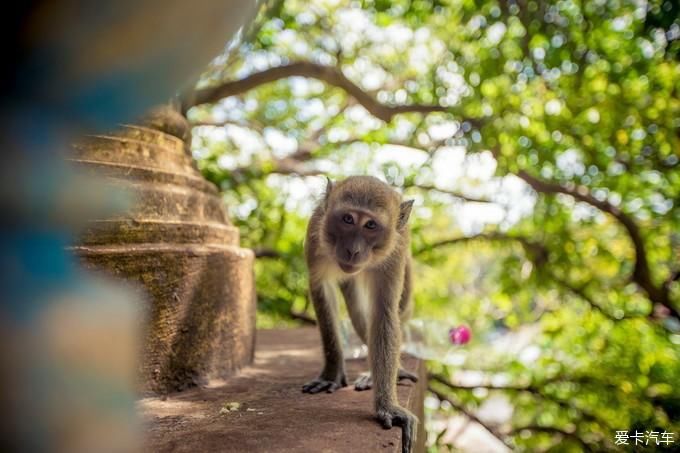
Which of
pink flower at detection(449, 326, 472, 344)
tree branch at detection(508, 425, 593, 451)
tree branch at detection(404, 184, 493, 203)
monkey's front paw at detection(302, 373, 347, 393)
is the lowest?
tree branch at detection(508, 425, 593, 451)

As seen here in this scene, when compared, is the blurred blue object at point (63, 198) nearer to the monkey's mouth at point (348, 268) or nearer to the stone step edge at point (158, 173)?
the stone step edge at point (158, 173)

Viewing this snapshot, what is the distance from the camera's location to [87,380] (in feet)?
2.05

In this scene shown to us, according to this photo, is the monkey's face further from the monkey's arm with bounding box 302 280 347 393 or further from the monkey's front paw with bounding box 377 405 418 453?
the monkey's front paw with bounding box 377 405 418 453

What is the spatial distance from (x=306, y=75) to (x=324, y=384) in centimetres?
371

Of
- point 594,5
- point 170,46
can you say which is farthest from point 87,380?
point 594,5

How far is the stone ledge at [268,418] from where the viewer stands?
2.21 metres

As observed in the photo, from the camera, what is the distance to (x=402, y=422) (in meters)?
2.59

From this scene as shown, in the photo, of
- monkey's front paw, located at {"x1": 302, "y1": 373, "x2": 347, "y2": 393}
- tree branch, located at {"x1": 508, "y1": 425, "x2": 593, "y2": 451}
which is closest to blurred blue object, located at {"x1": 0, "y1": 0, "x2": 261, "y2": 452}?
monkey's front paw, located at {"x1": 302, "y1": 373, "x2": 347, "y2": 393}

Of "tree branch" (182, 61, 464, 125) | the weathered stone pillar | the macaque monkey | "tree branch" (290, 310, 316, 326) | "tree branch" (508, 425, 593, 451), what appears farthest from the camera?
"tree branch" (290, 310, 316, 326)

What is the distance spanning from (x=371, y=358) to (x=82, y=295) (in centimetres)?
246

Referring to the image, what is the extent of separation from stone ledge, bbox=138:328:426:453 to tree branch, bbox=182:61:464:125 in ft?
10.2

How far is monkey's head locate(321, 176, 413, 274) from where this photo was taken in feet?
10.1

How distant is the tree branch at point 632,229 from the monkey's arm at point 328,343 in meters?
3.17

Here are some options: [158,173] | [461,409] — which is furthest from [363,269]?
[461,409]
